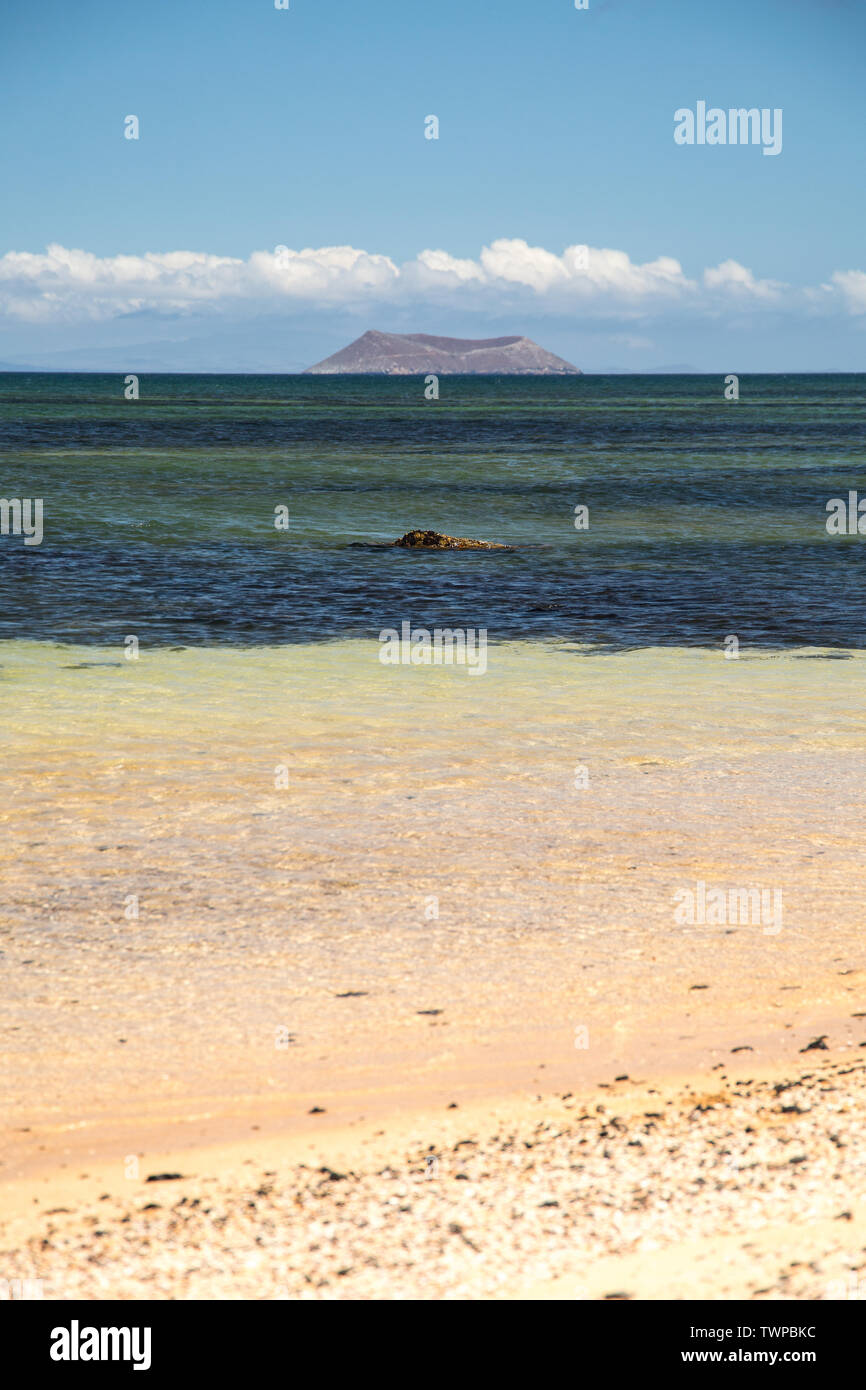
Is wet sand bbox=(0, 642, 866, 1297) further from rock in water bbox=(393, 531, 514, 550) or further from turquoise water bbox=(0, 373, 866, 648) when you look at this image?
rock in water bbox=(393, 531, 514, 550)

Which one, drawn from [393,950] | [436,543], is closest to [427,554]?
[436,543]

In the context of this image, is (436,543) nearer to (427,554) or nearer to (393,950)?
(427,554)

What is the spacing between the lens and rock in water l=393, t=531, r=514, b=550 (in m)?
24.5

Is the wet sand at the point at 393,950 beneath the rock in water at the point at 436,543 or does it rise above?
beneath

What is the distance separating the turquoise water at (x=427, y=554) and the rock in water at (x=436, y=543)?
1.97 ft

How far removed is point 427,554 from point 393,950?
18.1m

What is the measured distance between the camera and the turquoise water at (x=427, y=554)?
1706cm

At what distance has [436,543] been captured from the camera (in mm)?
24547

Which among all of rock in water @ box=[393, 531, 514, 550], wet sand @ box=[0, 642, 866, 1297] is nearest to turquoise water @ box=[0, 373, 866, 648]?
rock in water @ box=[393, 531, 514, 550]

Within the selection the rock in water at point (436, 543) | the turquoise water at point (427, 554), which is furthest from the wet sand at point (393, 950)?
the rock in water at point (436, 543)

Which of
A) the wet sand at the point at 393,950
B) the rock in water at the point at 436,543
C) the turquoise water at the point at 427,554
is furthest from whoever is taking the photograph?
the rock in water at the point at 436,543

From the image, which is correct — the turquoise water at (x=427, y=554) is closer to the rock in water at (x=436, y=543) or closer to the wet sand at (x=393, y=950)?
the rock in water at (x=436, y=543)

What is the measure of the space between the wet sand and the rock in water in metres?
13.4
